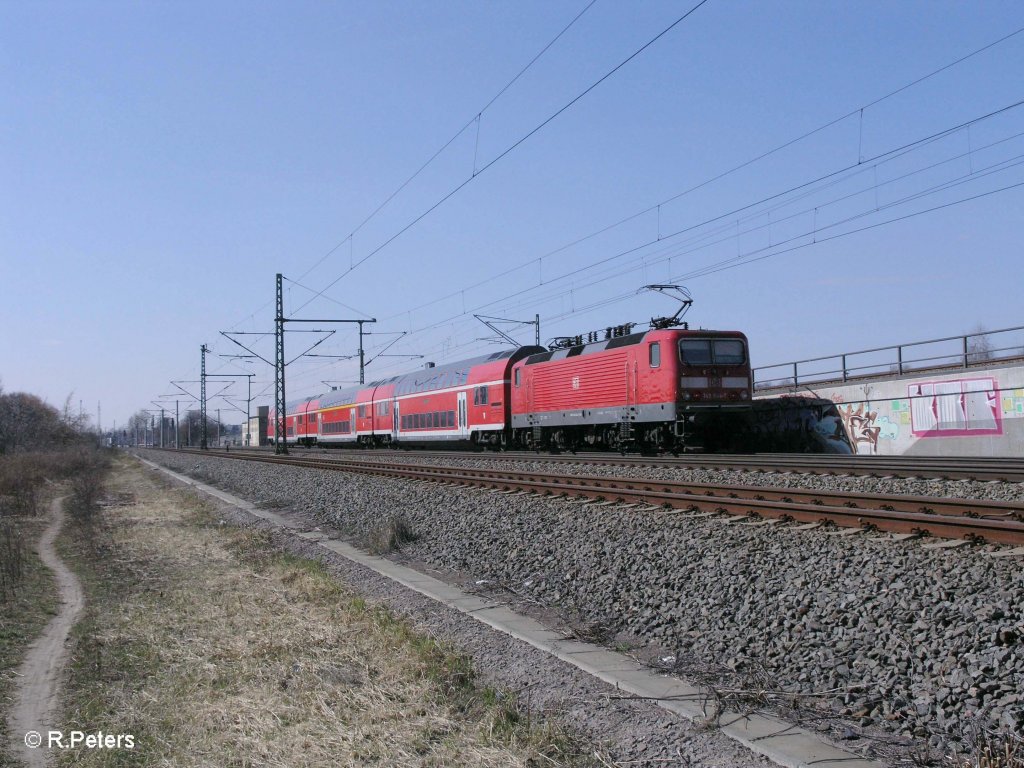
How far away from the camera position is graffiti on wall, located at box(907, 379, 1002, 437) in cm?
2077

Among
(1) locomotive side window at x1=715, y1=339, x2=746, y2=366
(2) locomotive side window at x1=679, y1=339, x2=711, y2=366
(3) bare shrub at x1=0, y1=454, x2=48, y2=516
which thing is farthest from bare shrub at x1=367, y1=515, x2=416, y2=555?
(3) bare shrub at x1=0, y1=454, x2=48, y2=516

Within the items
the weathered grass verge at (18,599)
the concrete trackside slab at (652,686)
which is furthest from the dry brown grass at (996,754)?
the weathered grass verge at (18,599)

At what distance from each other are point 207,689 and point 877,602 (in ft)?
16.1

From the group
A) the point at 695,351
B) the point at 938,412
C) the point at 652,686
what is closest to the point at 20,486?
the point at 695,351

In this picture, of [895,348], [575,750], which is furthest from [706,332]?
[575,750]

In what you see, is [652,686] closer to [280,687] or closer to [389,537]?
[280,687]

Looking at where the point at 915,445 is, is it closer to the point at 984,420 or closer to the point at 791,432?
the point at 984,420

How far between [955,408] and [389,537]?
16379mm

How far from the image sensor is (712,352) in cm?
2222

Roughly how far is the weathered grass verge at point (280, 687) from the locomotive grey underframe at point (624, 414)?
13.0 metres

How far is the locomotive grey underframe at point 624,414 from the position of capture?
70.6 ft

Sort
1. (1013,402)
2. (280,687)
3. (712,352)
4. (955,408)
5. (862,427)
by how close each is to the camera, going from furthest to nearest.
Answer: (862,427)
(712,352)
(955,408)
(1013,402)
(280,687)

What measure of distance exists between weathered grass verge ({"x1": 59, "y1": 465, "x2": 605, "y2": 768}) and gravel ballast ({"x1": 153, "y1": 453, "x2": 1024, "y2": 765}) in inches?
61.3

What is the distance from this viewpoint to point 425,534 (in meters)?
12.8
